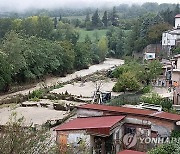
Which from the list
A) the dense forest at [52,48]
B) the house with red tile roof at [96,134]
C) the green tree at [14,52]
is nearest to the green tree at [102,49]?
the dense forest at [52,48]

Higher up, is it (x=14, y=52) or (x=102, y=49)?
(x=14, y=52)

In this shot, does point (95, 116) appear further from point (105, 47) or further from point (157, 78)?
point (105, 47)

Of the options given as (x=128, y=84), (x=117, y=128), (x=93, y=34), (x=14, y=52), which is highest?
(x=117, y=128)

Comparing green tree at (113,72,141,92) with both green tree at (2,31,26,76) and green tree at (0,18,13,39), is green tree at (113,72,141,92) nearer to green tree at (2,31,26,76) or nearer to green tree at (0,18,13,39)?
green tree at (2,31,26,76)

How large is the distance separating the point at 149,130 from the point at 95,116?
2.62 metres

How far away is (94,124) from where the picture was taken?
15.6m

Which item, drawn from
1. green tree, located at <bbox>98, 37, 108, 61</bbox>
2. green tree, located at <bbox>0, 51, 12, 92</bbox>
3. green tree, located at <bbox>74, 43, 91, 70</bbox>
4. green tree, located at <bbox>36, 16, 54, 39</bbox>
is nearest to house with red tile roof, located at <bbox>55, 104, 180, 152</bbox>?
green tree, located at <bbox>0, 51, 12, 92</bbox>

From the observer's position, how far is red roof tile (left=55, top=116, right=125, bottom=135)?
1491 centimetres

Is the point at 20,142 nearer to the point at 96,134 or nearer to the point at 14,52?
→ the point at 96,134

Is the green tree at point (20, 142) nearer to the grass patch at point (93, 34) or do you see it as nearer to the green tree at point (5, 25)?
the green tree at point (5, 25)

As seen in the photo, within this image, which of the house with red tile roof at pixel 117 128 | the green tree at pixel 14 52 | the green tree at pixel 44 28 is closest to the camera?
the house with red tile roof at pixel 117 128

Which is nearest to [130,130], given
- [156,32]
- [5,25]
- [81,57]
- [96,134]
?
[96,134]

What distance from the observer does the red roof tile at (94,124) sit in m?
14.9

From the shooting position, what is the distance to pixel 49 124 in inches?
966
